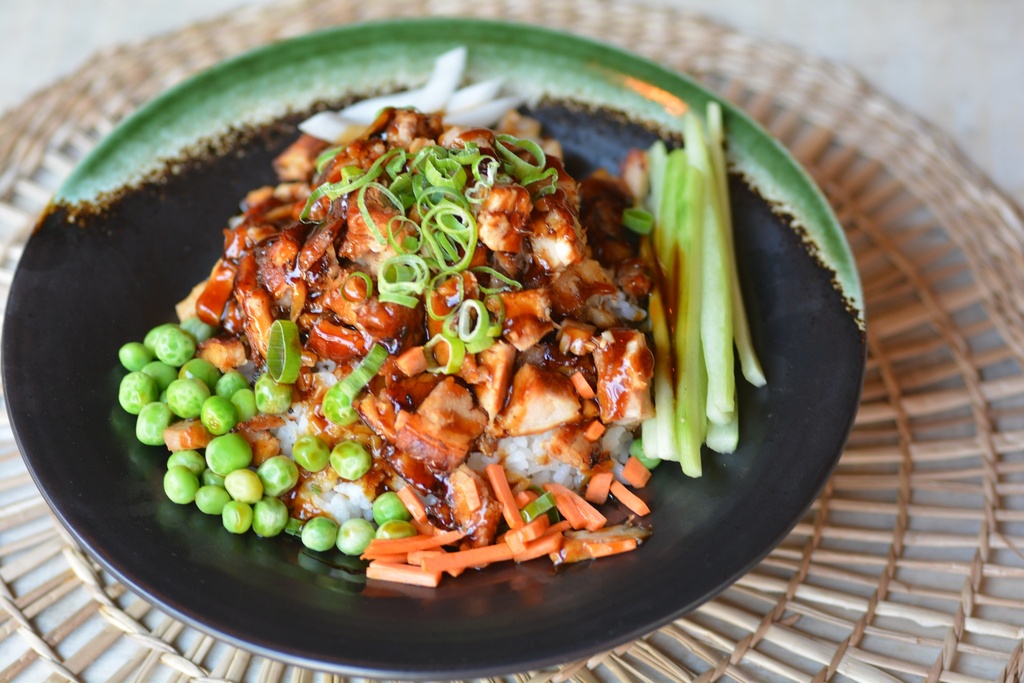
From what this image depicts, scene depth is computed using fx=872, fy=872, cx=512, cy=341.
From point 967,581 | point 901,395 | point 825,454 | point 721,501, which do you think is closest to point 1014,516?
point 967,581

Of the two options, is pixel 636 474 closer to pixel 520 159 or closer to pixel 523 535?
pixel 523 535

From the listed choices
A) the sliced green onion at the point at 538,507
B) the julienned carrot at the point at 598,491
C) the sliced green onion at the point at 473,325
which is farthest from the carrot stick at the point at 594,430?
the sliced green onion at the point at 473,325

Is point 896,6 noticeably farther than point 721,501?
Yes

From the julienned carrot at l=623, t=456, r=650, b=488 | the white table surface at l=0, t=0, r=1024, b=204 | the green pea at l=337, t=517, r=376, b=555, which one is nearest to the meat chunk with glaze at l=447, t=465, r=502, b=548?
the green pea at l=337, t=517, r=376, b=555

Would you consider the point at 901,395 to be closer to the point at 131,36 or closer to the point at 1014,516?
the point at 1014,516

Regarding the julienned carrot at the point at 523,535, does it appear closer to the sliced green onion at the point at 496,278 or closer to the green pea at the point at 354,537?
the green pea at the point at 354,537

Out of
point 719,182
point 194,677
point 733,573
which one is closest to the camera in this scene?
point 733,573

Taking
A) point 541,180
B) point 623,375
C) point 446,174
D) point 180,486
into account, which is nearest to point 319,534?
point 180,486
